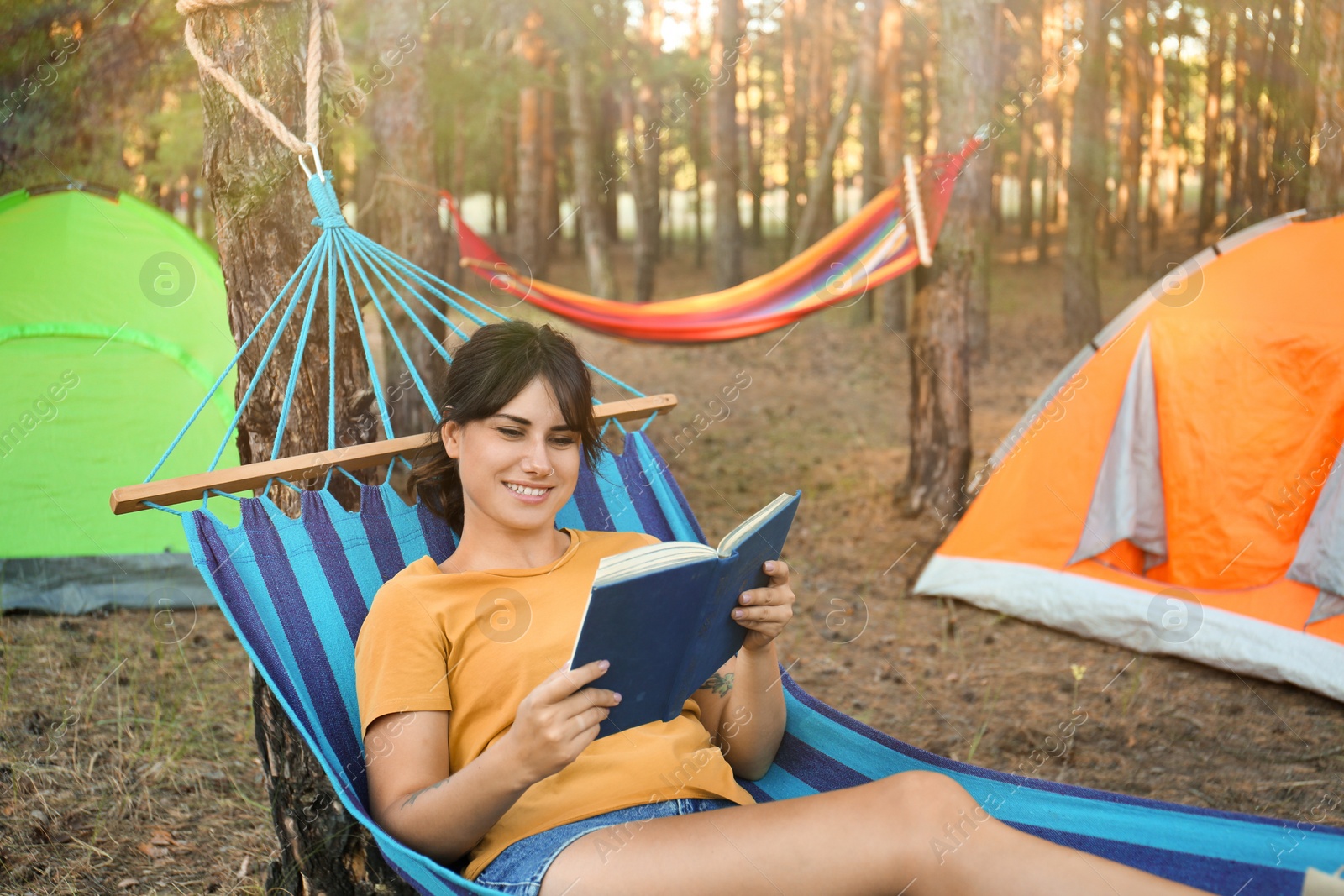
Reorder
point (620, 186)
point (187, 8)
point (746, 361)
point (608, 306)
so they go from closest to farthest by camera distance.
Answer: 1. point (187, 8)
2. point (608, 306)
3. point (746, 361)
4. point (620, 186)

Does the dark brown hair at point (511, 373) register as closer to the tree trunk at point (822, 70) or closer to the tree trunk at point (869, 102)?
the tree trunk at point (869, 102)

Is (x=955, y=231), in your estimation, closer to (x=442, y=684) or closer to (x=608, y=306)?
(x=608, y=306)

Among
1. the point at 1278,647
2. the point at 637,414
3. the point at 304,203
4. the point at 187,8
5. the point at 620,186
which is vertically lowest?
the point at 1278,647

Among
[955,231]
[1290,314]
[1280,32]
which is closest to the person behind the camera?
[1290,314]

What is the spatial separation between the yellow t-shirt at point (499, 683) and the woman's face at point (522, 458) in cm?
9

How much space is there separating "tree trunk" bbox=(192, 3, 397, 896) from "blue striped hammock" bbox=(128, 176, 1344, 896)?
9 cm

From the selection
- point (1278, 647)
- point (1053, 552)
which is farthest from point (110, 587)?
point (1278, 647)

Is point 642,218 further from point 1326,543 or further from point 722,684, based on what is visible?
point 722,684

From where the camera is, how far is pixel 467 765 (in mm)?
1222

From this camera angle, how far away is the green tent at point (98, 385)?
3.37 meters

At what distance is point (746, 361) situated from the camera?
319 inches

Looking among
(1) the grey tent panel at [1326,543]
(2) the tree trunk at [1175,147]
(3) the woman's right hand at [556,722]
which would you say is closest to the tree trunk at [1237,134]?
(2) the tree trunk at [1175,147]

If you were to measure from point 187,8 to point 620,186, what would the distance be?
18214 millimetres

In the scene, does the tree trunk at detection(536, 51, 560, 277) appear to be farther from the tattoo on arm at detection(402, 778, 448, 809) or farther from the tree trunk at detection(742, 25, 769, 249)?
the tattoo on arm at detection(402, 778, 448, 809)
